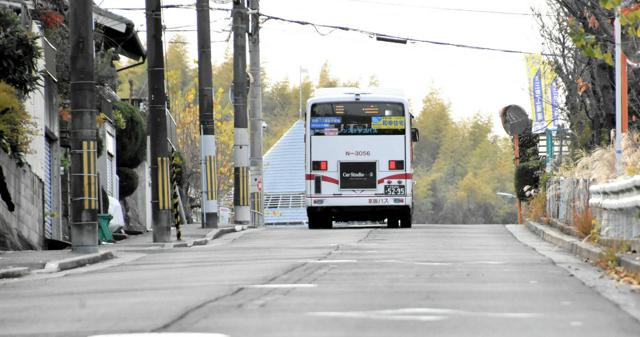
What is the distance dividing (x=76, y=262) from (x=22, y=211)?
20.1ft

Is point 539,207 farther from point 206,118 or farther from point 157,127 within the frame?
point 157,127

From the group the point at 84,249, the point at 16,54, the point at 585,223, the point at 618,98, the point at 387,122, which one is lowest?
the point at 84,249

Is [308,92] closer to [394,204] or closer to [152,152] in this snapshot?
[394,204]

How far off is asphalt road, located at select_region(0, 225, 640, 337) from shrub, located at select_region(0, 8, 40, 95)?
14.1 feet

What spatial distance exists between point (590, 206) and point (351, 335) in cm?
1449

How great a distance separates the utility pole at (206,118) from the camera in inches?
1538

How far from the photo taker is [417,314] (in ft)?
39.8

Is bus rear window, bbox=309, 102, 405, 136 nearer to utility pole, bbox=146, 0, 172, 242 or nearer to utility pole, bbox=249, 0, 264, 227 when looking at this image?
utility pole, bbox=249, 0, 264, 227

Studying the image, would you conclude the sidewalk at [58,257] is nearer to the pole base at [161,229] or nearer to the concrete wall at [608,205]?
the pole base at [161,229]

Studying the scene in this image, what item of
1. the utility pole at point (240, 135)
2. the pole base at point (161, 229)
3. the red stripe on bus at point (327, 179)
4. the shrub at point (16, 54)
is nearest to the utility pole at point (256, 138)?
the utility pole at point (240, 135)

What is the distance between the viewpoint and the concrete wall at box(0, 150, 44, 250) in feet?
89.4

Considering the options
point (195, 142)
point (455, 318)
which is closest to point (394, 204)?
point (455, 318)

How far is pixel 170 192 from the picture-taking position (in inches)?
1251

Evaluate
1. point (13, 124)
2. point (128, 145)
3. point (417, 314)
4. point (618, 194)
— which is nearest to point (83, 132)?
point (13, 124)
